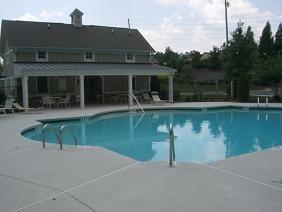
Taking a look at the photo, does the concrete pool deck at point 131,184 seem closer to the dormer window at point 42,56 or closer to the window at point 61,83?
the window at point 61,83

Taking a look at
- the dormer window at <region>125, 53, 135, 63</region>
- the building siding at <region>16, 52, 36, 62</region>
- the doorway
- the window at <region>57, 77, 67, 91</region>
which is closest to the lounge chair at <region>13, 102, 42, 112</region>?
the window at <region>57, 77, 67, 91</region>

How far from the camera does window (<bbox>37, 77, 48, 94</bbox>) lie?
962 inches

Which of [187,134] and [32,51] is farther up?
[32,51]

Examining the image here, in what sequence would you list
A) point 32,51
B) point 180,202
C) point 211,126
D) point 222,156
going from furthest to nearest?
1. point 32,51
2. point 211,126
3. point 222,156
4. point 180,202

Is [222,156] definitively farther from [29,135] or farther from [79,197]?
[29,135]

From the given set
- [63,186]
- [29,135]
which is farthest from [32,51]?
[63,186]

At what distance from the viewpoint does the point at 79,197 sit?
5.50 m

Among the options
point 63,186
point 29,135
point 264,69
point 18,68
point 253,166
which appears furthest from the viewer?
point 264,69

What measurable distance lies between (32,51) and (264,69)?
18.2 m

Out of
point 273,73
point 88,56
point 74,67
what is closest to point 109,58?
point 88,56

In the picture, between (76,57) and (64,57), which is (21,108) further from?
(76,57)

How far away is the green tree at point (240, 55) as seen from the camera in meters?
27.5

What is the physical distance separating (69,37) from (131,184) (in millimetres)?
22317

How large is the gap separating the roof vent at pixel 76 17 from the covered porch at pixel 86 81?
4.73 metres
